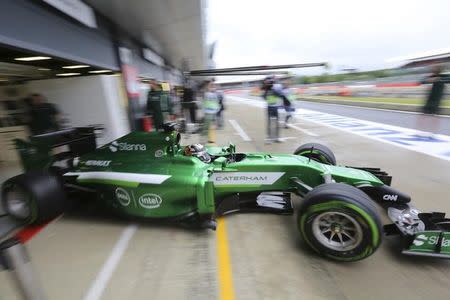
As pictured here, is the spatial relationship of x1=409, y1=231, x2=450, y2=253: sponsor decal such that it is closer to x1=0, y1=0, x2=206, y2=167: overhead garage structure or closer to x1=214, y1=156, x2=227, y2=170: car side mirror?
x1=214, y1=156, x2=227, y2=170: car side mirror

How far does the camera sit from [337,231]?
7.80 ft

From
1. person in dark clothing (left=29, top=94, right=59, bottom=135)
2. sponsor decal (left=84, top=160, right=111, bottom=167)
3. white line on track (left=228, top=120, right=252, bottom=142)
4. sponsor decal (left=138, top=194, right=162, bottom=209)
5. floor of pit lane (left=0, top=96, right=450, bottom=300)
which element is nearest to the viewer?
floor of pit lane (left=0, top=96, right=450, bottom=300)

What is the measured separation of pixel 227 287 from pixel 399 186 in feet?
10.9

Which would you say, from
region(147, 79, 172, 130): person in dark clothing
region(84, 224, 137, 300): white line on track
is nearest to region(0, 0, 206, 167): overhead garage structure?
region(147, 79, 172, 130): person in dark clothing

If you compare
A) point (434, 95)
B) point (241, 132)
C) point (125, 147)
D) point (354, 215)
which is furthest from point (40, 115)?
point (434, 95)

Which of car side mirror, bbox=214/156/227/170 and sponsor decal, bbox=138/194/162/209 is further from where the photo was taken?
car side mirror, bbox=214/156/227/170

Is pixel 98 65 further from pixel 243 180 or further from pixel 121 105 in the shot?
pixel 243 180

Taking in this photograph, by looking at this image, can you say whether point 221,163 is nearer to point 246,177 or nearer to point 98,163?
point 246,177

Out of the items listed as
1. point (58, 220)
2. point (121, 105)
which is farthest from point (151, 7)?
point (58, 220)

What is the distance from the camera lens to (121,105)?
285 inches

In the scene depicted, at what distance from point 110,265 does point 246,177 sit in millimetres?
1651

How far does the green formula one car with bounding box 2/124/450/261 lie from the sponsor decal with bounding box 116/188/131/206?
0.01 metres

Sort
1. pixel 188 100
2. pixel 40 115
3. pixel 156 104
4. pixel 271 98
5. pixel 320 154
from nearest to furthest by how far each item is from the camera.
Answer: pixel 320 154, pixel 40 115, pixel 271 98, pixel 156 104, pixel 188 100

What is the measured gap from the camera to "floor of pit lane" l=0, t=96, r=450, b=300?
2.12 meters
